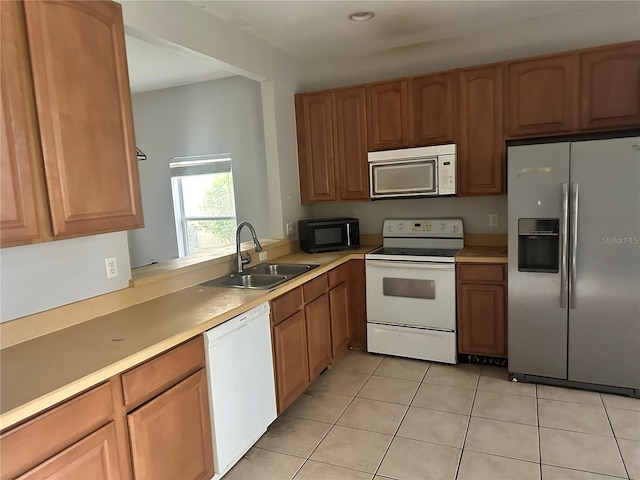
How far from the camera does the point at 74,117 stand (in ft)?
5.48

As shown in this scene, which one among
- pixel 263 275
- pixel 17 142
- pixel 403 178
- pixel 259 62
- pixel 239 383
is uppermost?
pixel 259 62

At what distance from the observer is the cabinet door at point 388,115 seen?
3.54 m

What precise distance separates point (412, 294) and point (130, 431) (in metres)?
2.35

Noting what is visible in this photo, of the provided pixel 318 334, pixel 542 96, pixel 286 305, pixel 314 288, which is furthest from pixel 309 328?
pixel 542 96

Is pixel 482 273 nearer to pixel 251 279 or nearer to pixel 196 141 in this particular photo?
pixel 251 279

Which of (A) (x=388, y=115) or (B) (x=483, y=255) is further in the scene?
(A) (x=388, y=115)

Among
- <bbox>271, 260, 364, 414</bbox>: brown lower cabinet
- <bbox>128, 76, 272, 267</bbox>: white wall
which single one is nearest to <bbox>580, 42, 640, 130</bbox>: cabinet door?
<bbox>271, 260, 364, 414</bbox>: brown lower cabinet

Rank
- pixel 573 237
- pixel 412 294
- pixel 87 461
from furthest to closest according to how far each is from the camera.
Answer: pixel 412 294 < pixel 573 237 < pixel 87 461

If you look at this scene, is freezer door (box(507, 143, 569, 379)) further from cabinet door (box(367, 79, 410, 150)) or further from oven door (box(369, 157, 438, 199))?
cabinet door (box(367, 79, 410, 150))

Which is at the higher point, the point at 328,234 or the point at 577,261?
the point at 328,234

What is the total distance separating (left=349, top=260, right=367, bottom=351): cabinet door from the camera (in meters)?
3.66

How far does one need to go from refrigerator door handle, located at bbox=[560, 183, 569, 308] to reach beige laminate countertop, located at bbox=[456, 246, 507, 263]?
0.40 meters

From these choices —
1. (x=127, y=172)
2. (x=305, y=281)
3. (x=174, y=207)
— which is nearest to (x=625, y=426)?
(x=305, y=281)

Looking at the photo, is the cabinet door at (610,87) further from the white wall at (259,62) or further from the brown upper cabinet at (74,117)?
the brown upper cabinet at (74,117)
